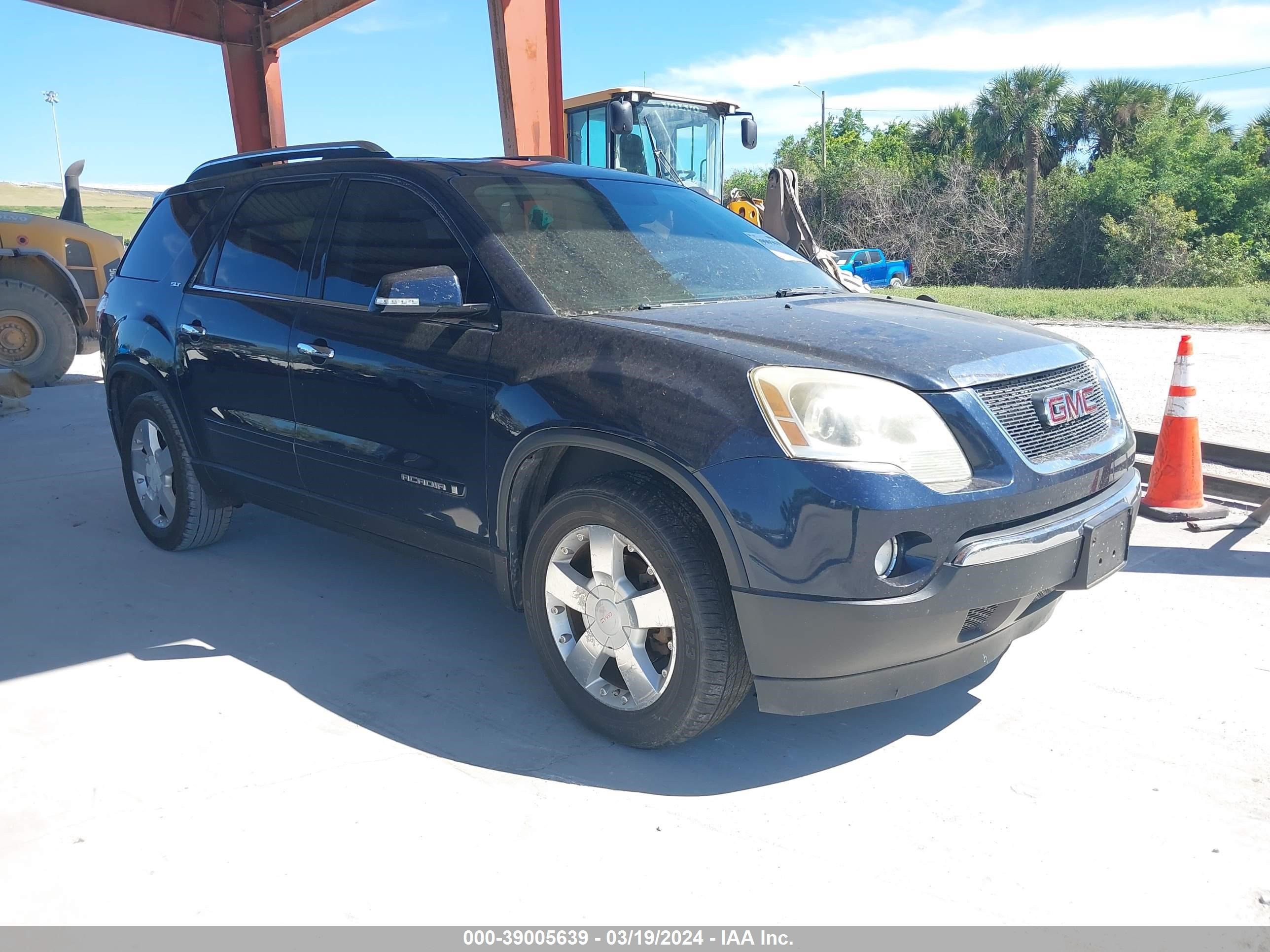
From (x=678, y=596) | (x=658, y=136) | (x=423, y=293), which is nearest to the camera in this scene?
(x=678, y=596)

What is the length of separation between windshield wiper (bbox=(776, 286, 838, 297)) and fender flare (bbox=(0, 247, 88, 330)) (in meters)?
9.92

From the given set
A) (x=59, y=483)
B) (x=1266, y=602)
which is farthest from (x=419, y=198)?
(x=59, y=483)

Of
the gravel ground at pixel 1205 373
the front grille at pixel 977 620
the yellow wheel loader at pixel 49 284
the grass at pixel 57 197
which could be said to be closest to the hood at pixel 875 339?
the front grille at pixel 977 620

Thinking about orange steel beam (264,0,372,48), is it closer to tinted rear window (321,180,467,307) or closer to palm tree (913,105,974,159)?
tinted rear window (321,180,467,307)

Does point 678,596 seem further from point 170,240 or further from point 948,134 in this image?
point 948,134

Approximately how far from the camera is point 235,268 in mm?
4391

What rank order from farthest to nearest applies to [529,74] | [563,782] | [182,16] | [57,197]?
[57,197]
[182,16]
[529,74]
[563,782]

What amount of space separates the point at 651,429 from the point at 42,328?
1011 cm

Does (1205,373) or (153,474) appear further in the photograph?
(1205,373)

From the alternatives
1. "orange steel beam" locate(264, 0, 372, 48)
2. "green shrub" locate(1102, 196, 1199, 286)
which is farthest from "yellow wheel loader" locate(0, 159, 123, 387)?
"green shrub" locate(1102, 196, 1199, 286)

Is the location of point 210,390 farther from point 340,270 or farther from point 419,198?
point 419,198

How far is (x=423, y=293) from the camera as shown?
3205 mm

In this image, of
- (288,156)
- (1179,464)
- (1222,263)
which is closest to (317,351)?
(288,156)

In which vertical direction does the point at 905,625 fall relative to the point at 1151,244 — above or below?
below
